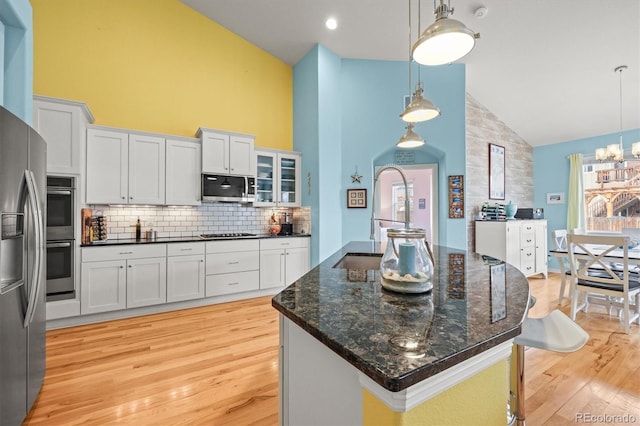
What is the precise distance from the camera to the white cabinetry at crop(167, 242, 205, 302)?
3.48 metres

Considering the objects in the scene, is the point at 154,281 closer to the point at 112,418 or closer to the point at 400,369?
the point at 112,418

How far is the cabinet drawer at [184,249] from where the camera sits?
3.48 m

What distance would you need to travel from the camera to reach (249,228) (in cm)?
459

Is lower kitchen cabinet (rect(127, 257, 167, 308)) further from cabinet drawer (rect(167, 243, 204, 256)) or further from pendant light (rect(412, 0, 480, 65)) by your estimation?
pendant light (rect(412, 0, 480, 65))

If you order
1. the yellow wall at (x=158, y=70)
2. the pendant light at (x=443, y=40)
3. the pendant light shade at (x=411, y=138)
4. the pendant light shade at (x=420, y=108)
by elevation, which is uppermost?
the yellow wall at (x=158, y=70)

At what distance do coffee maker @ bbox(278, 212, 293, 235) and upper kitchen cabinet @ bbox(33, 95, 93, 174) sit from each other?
263 cm

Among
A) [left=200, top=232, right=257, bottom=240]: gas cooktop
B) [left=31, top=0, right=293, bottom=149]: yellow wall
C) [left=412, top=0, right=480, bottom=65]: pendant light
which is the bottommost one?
[left=200, top=232, right=257, bottom=240]: gas cooktop

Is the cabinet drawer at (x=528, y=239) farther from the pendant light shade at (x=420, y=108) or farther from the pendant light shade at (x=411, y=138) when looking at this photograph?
the pendant light shade at (x=420, y=108)

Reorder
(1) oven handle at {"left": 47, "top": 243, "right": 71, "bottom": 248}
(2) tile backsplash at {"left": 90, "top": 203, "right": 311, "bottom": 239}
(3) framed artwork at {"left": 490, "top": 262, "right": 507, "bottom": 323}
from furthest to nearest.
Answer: (2) tile backsplash at {"left": 90, "top": 203, "right": 311, "bottom": 239}
(1) oven handle at {"left": 47, "top": 243, "right": 71, "bottom": 248}
(3) framed artwork at {"left": 490, "top": 262, "right": 507, "bottom": 323}

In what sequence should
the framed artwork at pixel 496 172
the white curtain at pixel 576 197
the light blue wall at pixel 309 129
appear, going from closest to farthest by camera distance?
the light blue wall at pixel 309 129 → the framed artwork at pixel 496 172 → the white curtain at pixel 576 197

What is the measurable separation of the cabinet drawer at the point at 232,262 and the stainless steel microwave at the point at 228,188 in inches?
30.3

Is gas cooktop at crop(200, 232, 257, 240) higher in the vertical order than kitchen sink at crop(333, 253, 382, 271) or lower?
higher

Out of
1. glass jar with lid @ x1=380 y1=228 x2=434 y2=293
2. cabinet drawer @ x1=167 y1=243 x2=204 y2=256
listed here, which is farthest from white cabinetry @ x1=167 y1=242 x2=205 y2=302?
glass jar with lid @ x1=380 y1=228 x2=434 y2=293

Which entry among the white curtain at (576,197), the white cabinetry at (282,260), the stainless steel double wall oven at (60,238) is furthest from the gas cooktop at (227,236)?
the white curtain at (576,197)
